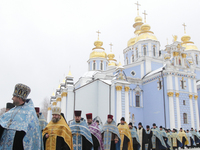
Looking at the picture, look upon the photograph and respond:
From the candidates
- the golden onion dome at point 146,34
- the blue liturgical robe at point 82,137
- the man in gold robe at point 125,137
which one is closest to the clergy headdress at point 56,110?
the blue liturgical robe at point 82,137

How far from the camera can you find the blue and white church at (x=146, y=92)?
20438mm

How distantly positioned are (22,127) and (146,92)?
77.9 ft

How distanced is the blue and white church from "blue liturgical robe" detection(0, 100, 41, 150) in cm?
1626

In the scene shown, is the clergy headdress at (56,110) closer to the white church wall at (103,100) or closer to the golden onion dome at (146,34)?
the white church wall at (103,100)

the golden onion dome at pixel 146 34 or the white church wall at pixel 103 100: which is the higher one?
the golden onion dome at pixel 146 34

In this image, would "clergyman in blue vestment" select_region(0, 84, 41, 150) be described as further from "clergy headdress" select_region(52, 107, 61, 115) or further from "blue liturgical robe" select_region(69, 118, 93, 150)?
"blue liturgical robe" select_region(69, 118, 93, 150)

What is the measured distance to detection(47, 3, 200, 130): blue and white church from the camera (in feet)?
67.1

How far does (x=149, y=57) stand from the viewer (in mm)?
28078

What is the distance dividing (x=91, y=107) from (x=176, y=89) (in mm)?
8822

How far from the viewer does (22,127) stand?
3082 millimetres

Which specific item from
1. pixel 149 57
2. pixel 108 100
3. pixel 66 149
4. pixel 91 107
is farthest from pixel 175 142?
pixel 149 57

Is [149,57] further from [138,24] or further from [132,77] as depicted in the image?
[138,24]

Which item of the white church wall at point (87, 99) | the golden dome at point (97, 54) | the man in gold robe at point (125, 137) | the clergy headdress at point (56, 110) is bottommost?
the man in gold robe at point (125, 137)

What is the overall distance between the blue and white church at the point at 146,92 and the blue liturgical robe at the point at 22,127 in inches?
640
